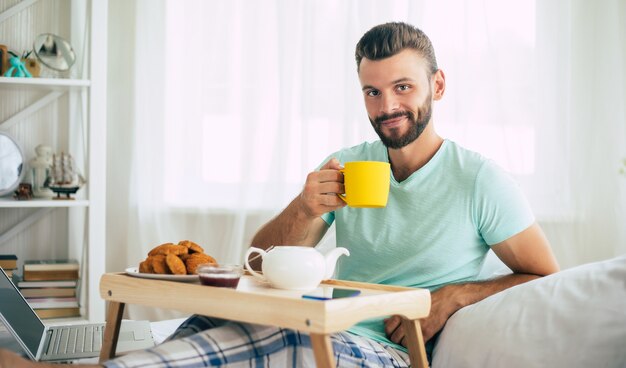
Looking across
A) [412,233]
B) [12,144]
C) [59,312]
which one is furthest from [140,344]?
[12,144]

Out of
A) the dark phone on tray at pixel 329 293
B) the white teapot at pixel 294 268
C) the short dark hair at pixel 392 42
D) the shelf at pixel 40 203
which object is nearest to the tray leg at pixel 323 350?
the dark phone on tray at pixel 329 293

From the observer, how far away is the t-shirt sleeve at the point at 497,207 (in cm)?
161

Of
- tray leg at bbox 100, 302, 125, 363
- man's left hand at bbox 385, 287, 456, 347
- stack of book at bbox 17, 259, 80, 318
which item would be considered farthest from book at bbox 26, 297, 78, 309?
man's left hand at bbox 385, 287, 456, 347

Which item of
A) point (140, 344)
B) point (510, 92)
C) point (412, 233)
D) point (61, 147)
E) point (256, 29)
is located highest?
point (256, 29)

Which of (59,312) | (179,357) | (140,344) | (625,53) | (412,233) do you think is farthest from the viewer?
(625,53)

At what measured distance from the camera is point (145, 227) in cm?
288

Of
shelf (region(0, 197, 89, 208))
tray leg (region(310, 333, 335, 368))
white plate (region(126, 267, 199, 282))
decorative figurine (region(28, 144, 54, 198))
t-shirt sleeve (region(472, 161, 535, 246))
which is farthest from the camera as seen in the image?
decorative figurine (region(28, 144, 54, 198))

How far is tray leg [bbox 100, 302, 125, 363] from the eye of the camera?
1363 mm

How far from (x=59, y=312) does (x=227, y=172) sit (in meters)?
0.86

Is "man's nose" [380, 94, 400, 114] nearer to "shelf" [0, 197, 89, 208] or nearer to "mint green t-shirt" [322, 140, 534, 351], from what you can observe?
"mint green t-shirt" [322, 140, 534, 351]

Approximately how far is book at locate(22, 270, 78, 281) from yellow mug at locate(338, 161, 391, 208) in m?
1.53

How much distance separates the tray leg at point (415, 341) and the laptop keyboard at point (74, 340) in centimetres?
71

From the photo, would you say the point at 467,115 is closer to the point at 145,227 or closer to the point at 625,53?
the point at 625,53

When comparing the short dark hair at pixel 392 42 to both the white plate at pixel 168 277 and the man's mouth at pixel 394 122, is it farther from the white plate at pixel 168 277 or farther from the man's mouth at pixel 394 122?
the white plate at pixel 168 277
